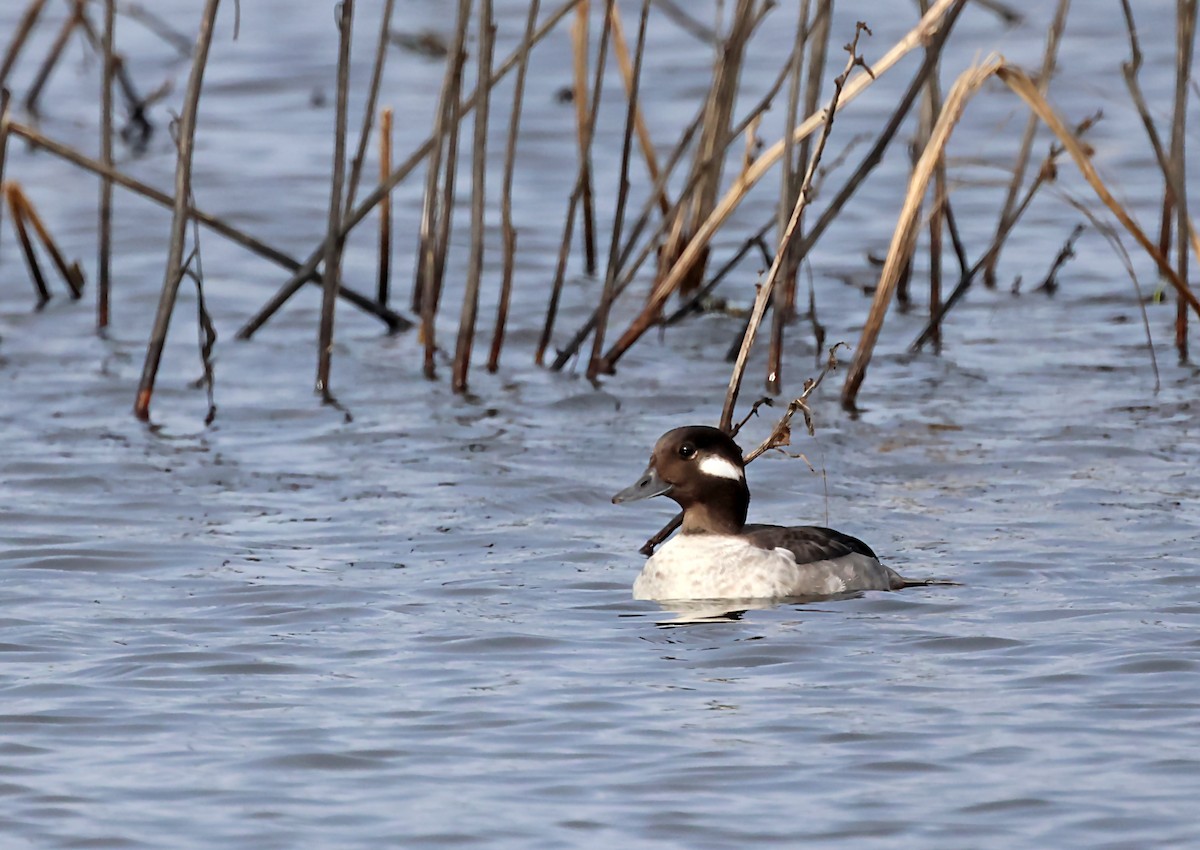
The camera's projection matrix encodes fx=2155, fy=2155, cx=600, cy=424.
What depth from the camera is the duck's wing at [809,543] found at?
8000 millimetres

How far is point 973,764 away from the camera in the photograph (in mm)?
6000

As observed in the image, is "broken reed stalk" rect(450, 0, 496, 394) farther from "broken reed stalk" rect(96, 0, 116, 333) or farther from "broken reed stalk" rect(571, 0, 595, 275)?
"broken reed stalk" rect(96, 0, 116, 333)

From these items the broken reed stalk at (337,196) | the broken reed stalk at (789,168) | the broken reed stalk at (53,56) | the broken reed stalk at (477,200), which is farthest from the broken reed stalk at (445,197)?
the broken reed stalk at (53,56)

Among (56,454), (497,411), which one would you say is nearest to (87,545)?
(56,454)

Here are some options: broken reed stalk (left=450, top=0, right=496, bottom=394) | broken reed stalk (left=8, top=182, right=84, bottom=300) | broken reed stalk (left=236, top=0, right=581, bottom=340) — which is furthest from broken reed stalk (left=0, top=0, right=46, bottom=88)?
broken reed stalk (left=450, top=0, right=496, bottom=394)

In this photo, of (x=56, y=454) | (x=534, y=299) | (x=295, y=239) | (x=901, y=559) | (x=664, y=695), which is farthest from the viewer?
(x=295, y=239)

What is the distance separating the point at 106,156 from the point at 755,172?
12.7 ft

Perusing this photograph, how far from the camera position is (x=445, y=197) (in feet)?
36.9

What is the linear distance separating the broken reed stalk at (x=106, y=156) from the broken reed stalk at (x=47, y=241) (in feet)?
1.01

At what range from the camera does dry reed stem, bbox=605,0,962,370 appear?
9.22 meters

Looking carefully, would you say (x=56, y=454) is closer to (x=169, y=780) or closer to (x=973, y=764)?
(x=169, y=780)

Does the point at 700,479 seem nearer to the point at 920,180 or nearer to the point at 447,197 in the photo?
the point at 920,180

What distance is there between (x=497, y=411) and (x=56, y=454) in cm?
229

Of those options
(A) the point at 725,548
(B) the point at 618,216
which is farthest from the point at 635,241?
(A) the point at 725,548
